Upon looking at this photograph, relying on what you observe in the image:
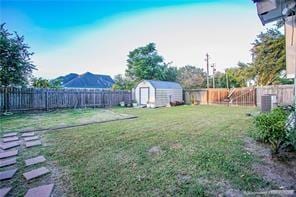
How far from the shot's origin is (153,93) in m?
15.7

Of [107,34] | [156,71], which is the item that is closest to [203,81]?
[156,71]

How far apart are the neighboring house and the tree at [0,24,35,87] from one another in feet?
42.6

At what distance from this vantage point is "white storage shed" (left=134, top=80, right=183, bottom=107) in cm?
1575

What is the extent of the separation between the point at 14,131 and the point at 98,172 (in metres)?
4.27

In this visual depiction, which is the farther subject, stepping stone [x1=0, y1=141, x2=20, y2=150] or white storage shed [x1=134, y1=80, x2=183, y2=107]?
white storage shed [x1=134, y1=80, x2=183, y2=107]

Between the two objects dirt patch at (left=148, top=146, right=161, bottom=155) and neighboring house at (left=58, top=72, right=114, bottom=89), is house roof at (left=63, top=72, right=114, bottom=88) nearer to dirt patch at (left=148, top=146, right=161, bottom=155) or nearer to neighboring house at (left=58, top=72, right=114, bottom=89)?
neighboring house at (left=58, top=72, right=114, bottom=89)

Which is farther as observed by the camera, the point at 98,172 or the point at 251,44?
the point at 251,44

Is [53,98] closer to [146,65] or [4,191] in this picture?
[4,191]

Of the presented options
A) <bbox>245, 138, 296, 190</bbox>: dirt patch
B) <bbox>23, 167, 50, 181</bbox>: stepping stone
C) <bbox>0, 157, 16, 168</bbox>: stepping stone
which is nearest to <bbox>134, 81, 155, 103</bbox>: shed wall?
<bbox>245, 138, 296, 190</bbox>: dirt patch

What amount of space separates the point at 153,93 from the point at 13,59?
30.9 feet

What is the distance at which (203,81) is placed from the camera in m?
26.8

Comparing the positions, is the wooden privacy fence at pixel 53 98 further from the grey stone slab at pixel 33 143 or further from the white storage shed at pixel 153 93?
the grey stone slab at pixel 33 143

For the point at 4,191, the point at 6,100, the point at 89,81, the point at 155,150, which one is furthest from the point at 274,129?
the point at 89,81

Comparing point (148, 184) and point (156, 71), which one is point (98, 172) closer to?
point (148, 184)
